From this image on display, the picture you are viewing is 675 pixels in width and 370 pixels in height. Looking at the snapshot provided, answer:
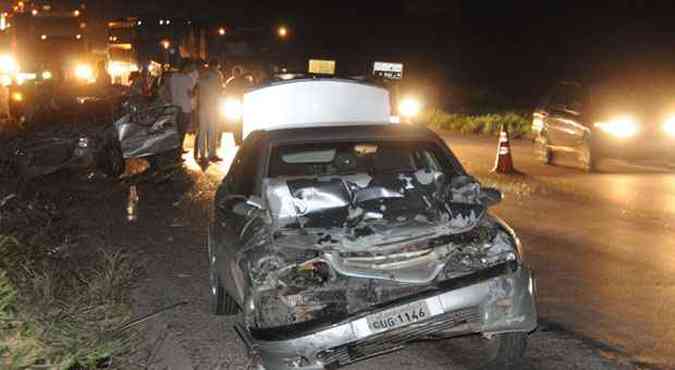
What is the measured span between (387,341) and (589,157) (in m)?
13.1

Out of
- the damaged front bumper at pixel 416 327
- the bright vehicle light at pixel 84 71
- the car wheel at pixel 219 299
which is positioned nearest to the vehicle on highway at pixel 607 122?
the car wheel at pixel 219 299

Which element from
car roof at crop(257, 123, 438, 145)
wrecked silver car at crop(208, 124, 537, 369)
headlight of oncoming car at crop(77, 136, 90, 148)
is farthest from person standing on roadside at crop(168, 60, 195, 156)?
wrecked silver car at crop(208, 124, 537, 369)

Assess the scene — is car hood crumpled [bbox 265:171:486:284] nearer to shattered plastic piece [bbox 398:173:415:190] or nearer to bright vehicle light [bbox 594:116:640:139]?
shattered plastic piece [bbox 398:173:415:190]

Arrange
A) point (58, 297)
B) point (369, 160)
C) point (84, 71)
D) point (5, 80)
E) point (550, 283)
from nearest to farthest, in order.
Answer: point (58, 297)
point (369, 160)
point (550, 283)
point (5, 80)
point (84, 71)

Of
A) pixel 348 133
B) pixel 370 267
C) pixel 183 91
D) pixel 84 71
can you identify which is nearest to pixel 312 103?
pixel 183 91

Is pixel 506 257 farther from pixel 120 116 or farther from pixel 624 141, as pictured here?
pixel 120 116

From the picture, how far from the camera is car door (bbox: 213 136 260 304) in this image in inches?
295

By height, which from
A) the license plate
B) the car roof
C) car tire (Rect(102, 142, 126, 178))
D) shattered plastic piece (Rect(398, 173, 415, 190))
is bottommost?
car tire (Rect(102, 142, 126, 178))

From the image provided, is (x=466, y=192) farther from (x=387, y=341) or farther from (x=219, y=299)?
(x=219, y=299)

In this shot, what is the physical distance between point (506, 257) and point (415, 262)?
586 mm

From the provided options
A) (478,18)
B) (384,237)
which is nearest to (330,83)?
(384,237)

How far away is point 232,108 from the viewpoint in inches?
945

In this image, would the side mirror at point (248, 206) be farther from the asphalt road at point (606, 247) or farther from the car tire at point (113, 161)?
the car tire at point (113, 161)

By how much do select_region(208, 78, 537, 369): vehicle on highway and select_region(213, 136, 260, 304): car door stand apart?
2 centimetres
